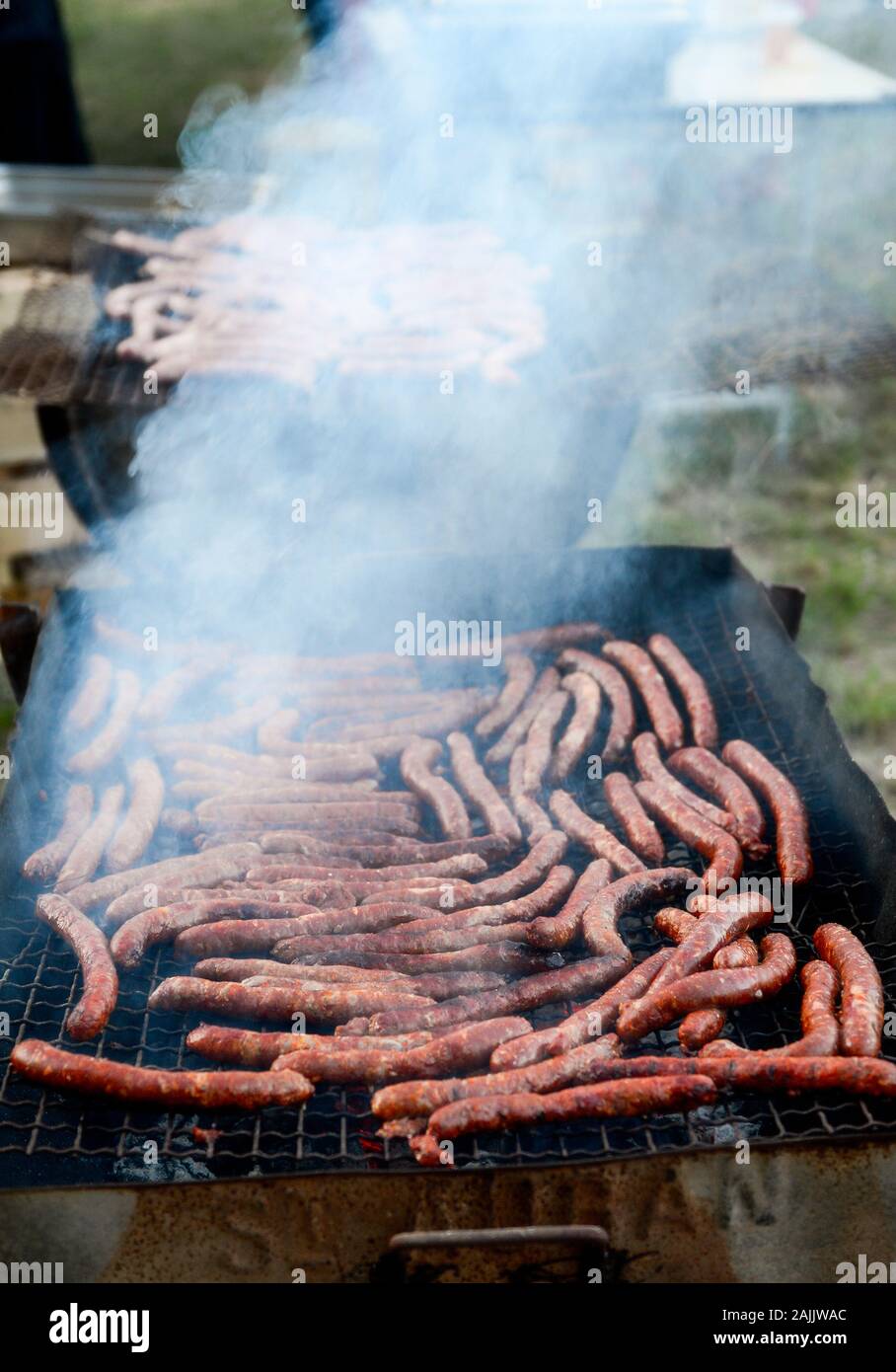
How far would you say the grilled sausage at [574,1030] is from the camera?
3562 millimetres

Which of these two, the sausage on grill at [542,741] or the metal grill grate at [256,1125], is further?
the sausage on grill at [542,741]

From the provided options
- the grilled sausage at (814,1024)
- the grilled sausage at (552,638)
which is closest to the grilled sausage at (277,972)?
the grilled sausage at (814,1024)

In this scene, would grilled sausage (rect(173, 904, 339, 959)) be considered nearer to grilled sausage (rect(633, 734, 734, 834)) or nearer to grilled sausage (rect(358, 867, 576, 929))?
grilled sausage (rect(358, 867, 576, 929))

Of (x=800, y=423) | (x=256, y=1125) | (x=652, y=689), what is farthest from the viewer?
(x=800, y=423)

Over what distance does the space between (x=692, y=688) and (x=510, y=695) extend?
84 centimetres

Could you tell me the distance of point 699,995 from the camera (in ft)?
12.2

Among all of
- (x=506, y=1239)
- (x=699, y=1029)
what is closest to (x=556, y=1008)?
(x=699, y=1029)

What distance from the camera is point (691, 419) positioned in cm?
1034

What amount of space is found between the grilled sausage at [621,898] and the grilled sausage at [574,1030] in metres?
0.17

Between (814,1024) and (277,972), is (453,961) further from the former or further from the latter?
(814,1024)

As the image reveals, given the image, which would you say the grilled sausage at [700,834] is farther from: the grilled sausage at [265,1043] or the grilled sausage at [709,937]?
the grilled sausage at [265,1043]

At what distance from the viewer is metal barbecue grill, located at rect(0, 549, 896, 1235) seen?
11.0ft

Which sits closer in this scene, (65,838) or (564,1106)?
(564,1106)
